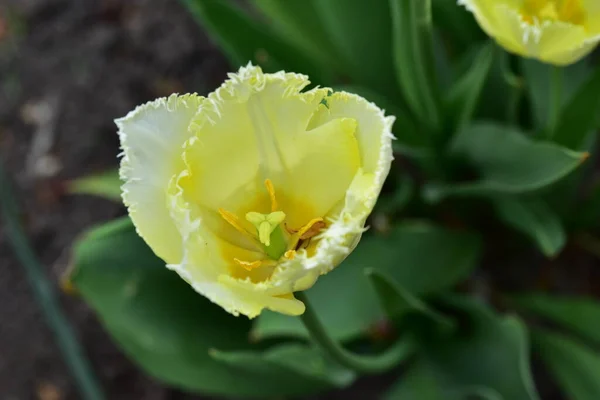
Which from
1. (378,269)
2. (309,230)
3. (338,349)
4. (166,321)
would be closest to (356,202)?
(309,230)

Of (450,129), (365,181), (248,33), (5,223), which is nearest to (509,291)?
(450,129)

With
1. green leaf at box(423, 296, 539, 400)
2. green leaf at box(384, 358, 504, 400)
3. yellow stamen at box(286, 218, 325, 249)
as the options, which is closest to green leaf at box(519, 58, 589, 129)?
green leaf at box(423, 296, 539, 400)

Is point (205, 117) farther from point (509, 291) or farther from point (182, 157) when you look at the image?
point (509, 291)

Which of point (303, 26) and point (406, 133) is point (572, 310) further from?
point (303, 26)

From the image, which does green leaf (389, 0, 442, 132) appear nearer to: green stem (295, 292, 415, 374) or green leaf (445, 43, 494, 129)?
green leaf (445, 43, 494, 129)

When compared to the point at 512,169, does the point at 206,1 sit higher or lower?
higher

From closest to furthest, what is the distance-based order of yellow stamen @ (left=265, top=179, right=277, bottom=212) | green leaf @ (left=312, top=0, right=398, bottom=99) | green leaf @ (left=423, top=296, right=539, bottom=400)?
yellow stamen @ (left=265, top=179, right=277, bottom=212) → green leaf @ (left=423, top=296, right=539, bottom=400) → green leaf @ (left=312, top=0, right=398, bottom=99)
